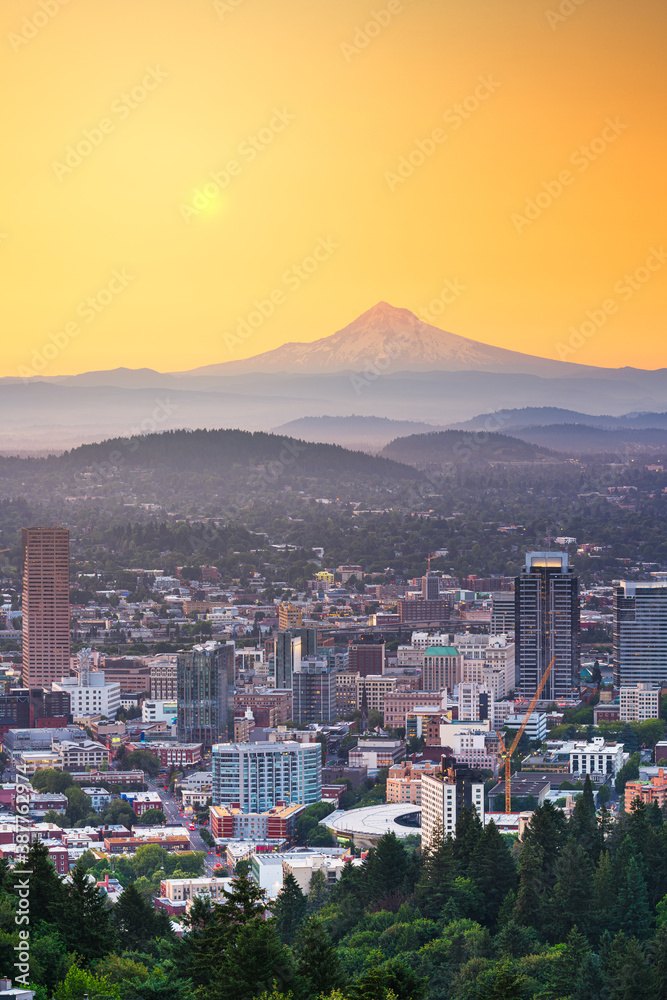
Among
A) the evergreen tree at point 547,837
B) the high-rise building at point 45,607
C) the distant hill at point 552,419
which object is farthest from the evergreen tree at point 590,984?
the distant hill at point 552,419

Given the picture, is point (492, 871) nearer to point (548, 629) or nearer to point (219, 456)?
point (548, 629)

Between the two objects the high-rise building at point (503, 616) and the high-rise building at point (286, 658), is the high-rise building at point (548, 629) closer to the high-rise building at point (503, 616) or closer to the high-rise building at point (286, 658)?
the high-rise building at point (503, 616)

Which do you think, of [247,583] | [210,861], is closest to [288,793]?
[210,861]

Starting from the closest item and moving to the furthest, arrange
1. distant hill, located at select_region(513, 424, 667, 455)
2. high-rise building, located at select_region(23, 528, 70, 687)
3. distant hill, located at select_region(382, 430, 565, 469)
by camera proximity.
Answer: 1. high-rise building, located at select_region(23, 528, 70, 687)
2. distant hill, located at select_region(382, 430, 565, 469)
3. distant hill, located at select_region(513, 424, 667, 455)

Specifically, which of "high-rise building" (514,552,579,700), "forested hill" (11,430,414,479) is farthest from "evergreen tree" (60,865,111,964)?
"forested hill" (11,430,414,479)

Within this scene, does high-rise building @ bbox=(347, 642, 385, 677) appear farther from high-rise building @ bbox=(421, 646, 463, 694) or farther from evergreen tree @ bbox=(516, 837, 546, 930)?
evergreen tree @ bbox=(516, 837, 546, 930)

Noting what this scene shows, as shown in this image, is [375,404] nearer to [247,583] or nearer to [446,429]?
[446,429]

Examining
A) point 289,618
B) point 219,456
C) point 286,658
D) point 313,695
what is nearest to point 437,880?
point 313,695
